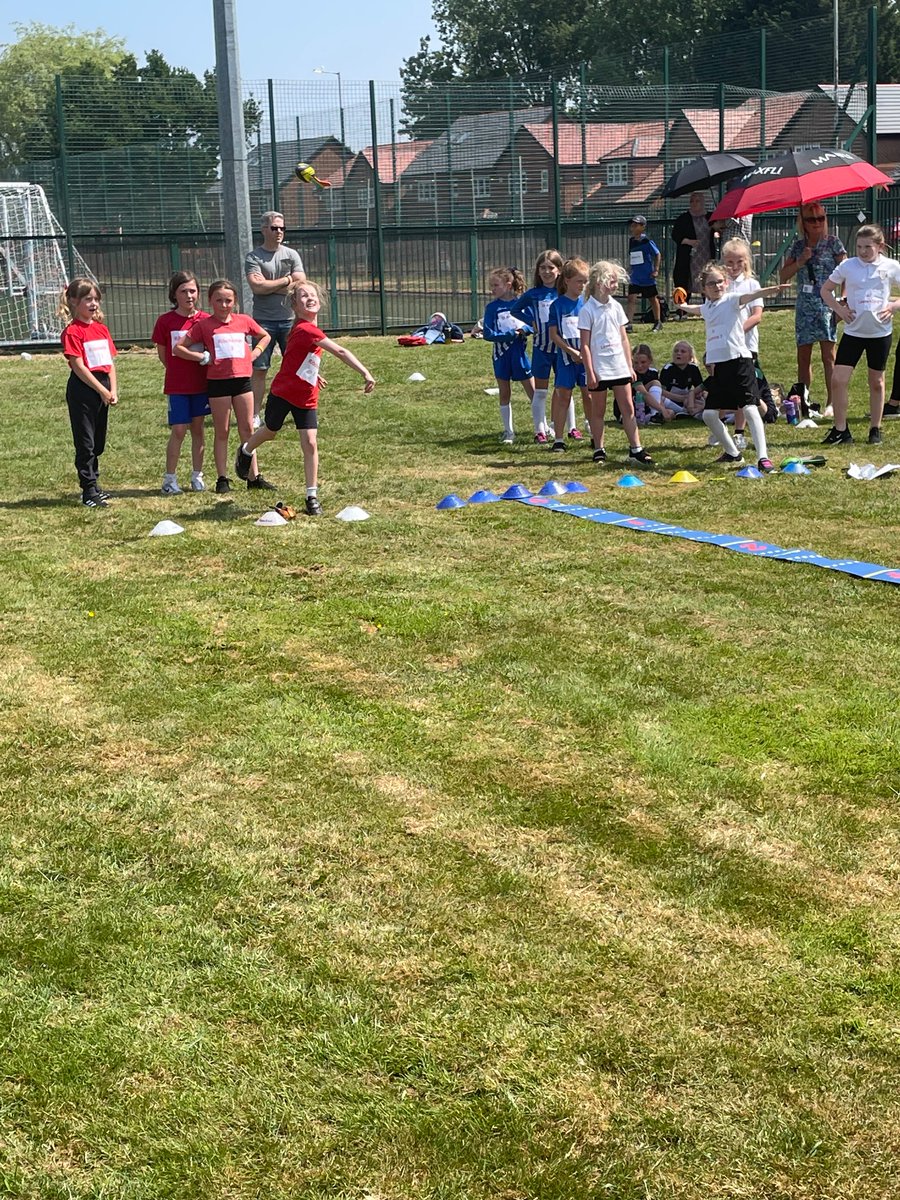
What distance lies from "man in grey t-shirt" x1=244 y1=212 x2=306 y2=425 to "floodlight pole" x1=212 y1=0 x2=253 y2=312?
33.9 inches

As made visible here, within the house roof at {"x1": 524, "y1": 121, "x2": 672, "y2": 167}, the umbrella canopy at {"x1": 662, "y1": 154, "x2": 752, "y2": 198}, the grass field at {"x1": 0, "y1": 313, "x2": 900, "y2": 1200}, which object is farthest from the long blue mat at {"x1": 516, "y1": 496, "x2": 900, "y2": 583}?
the house roof at {"x1": 524, "y1": 121, "x2": 672, "y2": 167}

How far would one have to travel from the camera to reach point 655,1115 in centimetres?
291

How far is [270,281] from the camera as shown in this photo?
11594 mm

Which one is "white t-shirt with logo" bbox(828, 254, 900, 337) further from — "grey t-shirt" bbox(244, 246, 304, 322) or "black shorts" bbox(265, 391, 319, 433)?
"black shorts" bbox(265, 391, 319, 433)

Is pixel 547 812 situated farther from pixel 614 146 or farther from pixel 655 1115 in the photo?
pixel 614 146

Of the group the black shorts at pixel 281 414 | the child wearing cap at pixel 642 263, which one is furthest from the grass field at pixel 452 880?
the child wearing cap at pixel 642 263

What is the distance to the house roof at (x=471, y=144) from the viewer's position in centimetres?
2542

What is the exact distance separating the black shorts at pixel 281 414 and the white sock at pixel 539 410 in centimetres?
Result: 355

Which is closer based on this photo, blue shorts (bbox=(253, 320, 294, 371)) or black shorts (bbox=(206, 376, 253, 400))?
black shorts (bbox=(206, 376, 253, 400))

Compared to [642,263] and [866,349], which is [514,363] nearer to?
[866,349]

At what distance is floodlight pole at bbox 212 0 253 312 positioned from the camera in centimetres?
1271

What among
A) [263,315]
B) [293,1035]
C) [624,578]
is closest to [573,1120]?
[293,1035]

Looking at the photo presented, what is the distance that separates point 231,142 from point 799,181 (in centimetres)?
549

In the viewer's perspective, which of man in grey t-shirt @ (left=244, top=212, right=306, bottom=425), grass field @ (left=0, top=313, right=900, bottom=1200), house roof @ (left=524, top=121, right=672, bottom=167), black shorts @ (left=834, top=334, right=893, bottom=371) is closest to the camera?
grass field @ (left=0, top=313, right=900, bottom=1200)
